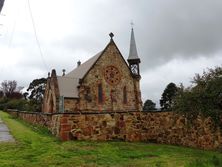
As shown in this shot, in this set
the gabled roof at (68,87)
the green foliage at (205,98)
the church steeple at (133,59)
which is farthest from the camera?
the church steeple at (133,59)

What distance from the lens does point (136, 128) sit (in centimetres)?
1673

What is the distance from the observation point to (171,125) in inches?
678

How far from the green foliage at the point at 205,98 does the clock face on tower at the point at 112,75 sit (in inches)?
886

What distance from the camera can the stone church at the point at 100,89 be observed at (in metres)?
33.1

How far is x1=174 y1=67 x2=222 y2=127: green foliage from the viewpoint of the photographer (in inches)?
490

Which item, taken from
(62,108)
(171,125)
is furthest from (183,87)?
(62,108)

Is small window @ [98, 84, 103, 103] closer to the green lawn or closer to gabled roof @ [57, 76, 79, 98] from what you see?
gabled roof @ [57, 76, 79, 98]

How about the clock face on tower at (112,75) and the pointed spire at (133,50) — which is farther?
the pointed spire at (133,50)

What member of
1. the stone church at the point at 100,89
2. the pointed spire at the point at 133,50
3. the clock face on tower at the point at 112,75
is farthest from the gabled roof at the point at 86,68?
the pointed spire at the point at 133,50

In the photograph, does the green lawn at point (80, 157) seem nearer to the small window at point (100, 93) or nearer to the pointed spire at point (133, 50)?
the small window at point (100, 93)

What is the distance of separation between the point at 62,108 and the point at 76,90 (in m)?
3.26

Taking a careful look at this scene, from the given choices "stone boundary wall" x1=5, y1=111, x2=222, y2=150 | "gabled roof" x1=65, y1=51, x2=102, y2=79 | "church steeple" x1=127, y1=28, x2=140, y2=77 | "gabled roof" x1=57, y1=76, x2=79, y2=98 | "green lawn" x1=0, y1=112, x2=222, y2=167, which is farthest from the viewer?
"church steeple" x1=127, y1=28, x2=140, y2=77

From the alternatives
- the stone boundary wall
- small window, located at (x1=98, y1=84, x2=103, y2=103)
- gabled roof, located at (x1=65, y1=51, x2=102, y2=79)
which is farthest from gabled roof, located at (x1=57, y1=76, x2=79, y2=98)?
the stone boundary wall

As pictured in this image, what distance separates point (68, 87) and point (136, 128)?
62.8ft
